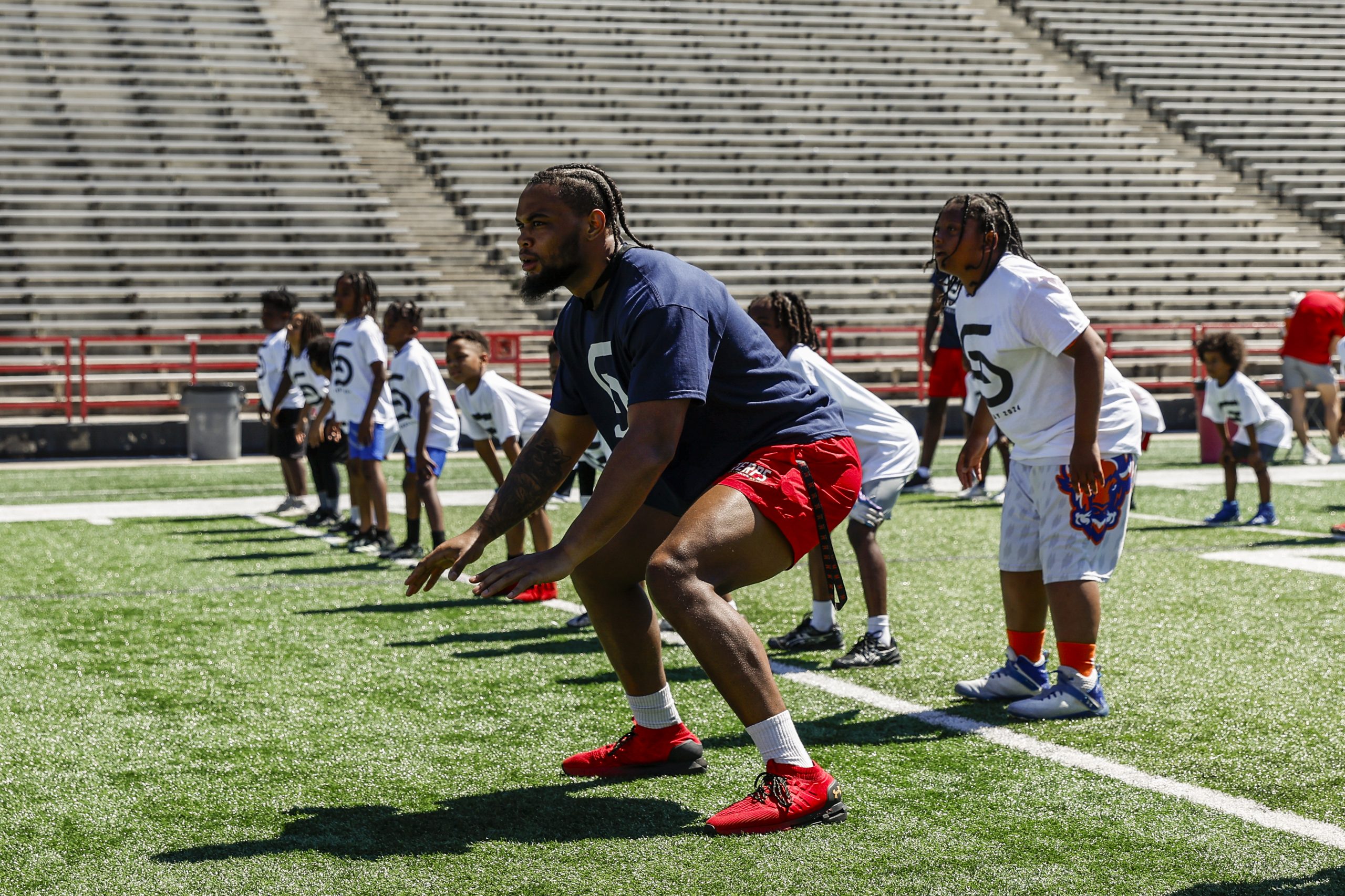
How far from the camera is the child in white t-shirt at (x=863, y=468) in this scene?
5.51 metres

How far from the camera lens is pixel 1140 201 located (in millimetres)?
24703

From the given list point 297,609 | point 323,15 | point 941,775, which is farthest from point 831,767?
point 323,15

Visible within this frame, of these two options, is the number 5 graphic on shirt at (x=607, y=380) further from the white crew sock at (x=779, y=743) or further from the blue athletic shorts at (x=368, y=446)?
the blue athletic shorts at (x=368, y=446)

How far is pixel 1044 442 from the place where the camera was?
15.1ft

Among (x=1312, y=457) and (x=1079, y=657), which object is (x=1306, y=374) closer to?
(x=1312, y=457)

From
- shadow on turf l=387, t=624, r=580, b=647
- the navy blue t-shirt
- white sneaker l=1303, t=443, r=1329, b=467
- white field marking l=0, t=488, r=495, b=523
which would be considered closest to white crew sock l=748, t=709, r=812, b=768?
the navy blue t-shirt

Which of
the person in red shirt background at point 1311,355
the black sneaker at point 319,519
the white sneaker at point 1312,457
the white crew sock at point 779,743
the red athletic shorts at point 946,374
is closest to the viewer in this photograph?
the white crew sock at point 779,743

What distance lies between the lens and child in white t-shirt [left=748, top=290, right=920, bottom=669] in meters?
5.51

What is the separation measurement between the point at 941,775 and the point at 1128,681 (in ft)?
4.90

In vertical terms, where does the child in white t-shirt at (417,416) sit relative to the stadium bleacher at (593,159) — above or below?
below

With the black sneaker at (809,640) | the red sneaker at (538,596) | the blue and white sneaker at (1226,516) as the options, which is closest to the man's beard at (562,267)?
the black sneaker at (809,640)

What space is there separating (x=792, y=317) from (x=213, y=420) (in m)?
11.6

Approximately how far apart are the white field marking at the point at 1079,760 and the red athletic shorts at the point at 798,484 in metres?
1.04

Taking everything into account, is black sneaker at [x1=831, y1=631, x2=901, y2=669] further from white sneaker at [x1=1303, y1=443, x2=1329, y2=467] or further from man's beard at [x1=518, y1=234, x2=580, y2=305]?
white sneaker at [x1=1303, y1=443, x2=1329, y2=467]
